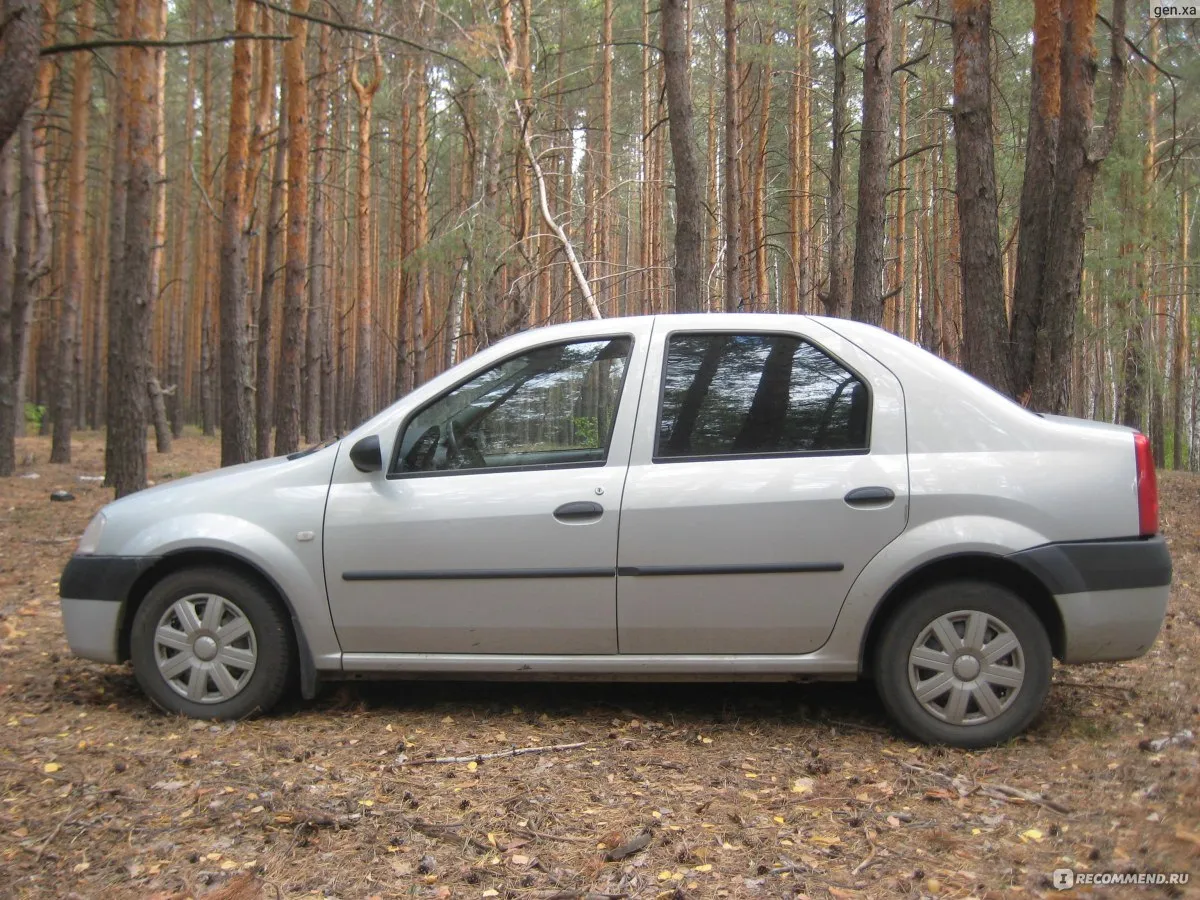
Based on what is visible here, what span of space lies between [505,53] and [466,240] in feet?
13.4

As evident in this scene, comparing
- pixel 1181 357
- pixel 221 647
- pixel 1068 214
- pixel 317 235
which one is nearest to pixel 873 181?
pixel 1068 214

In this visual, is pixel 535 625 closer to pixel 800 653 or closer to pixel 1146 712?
pixel 800 653

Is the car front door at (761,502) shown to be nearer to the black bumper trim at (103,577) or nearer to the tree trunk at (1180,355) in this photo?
the black bumper trim at (103,577)

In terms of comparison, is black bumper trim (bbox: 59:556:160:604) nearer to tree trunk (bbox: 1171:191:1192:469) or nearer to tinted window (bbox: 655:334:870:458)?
tinted window (bbox: 655:334:870:458)

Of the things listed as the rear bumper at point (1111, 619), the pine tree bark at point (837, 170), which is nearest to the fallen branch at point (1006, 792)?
the rear bumper at point (1111, 619)

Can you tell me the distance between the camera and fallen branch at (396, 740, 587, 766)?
3.91m

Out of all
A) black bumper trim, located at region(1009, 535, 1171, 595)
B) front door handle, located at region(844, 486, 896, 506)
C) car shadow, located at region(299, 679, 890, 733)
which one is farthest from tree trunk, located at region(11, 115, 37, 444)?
black bumper trim, located at region(1009, 535, 1171, 595)

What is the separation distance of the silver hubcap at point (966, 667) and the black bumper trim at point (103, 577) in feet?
11.3

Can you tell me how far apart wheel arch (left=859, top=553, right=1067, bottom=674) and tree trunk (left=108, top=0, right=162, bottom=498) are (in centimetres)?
915

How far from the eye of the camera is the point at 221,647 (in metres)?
4.41

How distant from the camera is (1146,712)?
4469 millimetres

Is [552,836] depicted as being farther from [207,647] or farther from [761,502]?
[207,647]

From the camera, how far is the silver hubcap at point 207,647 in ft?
14.4

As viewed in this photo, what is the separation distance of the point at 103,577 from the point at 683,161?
281 inches
